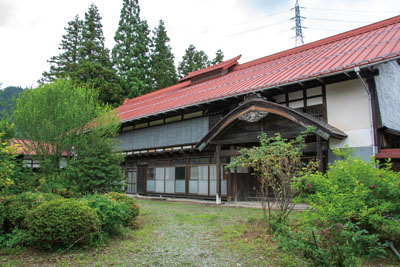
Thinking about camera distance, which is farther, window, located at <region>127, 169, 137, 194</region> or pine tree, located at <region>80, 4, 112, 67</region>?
pine tree, located at <region>80, 4, 112, 67</region>

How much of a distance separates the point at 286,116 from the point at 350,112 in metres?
2.42

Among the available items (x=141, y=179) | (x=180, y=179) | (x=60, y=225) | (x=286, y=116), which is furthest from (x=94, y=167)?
(x=141, y=179)

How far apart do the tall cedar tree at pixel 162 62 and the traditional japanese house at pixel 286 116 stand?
57.7ft

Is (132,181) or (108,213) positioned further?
(132,181)

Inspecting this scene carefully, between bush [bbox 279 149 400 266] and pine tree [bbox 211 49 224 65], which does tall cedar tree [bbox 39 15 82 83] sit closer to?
pine tree [bbox 211 49 224 65]

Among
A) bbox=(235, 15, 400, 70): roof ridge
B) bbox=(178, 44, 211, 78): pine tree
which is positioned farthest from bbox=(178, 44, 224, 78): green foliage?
bbox=(235, 15, 400, 70): roof ridge

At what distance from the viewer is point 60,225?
5.09 metres

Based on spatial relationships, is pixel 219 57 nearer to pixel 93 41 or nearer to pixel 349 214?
pixel 93 41

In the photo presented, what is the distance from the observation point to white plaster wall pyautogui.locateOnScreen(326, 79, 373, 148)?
31.8ft

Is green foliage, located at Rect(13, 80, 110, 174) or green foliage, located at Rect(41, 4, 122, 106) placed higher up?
green foliage, located at Rect(41, 4, 122, 106)

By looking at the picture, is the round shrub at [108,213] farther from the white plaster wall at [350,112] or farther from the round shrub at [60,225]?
the white plaster wall at [350,112]

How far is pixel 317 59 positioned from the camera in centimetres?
1264

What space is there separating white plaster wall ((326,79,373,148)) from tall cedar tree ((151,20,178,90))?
26364 mm

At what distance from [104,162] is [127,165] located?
30.5ft
